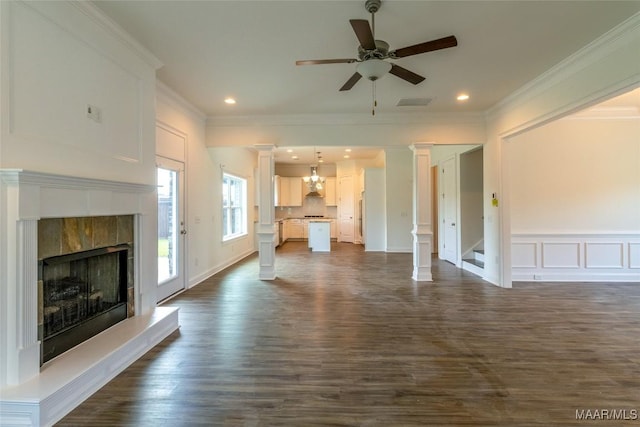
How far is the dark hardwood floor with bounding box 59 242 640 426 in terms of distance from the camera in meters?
1.85

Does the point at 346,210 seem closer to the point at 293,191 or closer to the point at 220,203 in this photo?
the point at 293,191

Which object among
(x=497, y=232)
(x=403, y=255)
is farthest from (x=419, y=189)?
(x=403, y=255)

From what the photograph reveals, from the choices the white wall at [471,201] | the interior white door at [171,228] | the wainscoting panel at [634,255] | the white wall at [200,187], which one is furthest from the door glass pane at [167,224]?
the wainscoting panel at [634,255]

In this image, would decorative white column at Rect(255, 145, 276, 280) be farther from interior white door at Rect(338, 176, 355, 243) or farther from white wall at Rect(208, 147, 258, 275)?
interior white door at Rect(338, 176, 355, 243)

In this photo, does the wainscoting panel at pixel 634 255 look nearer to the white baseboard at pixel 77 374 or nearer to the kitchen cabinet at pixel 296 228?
the white baseboard at pixel 77 374

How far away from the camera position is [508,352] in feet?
8.55

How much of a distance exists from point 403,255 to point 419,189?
123 inches

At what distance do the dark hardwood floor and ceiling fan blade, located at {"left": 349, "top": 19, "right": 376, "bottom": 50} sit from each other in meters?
2.65

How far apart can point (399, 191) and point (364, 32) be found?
6.67 meters

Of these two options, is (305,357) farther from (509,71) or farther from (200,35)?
(509,71)

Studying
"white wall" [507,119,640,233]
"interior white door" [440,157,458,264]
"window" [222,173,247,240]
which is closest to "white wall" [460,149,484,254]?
"interior white door" [440,157,458,264]

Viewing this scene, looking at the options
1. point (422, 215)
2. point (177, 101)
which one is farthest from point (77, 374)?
point (422, 215)

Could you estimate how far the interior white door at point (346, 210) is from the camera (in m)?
10.4

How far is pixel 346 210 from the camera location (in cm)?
1055
